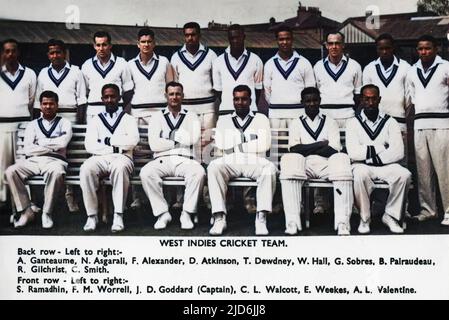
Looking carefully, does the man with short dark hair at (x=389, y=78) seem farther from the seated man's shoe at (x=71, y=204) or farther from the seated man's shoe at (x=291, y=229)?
the seated man's shoe at (x=71, y=204)

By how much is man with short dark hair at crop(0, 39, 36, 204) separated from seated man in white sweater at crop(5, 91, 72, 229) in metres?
0.09

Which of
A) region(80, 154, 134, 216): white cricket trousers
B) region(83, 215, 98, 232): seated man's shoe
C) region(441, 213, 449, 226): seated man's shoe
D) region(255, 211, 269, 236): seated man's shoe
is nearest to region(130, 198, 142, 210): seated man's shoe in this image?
region(80, 154, 134, 216): white cricket trousers

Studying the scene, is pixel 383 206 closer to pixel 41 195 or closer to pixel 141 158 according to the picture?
pixel 141 158

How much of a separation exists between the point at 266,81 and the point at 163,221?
1210 millimetres

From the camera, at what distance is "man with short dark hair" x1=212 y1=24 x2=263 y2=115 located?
5855mm

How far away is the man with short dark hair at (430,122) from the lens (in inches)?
227

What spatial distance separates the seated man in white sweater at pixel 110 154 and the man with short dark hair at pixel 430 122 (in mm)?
1959

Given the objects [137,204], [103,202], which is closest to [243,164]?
[137,204]

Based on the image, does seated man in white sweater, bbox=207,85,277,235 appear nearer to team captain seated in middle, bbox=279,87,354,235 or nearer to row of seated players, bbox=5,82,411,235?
row of seated players, bbox=5,82,411,235

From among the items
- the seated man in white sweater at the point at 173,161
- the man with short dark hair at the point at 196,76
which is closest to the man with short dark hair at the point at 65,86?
the seated man in white sweater at the point at 173,161

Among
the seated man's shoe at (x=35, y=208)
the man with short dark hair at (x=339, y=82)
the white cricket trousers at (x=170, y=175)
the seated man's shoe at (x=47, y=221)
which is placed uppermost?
the man with short dark hair at (x=339, y=82)
